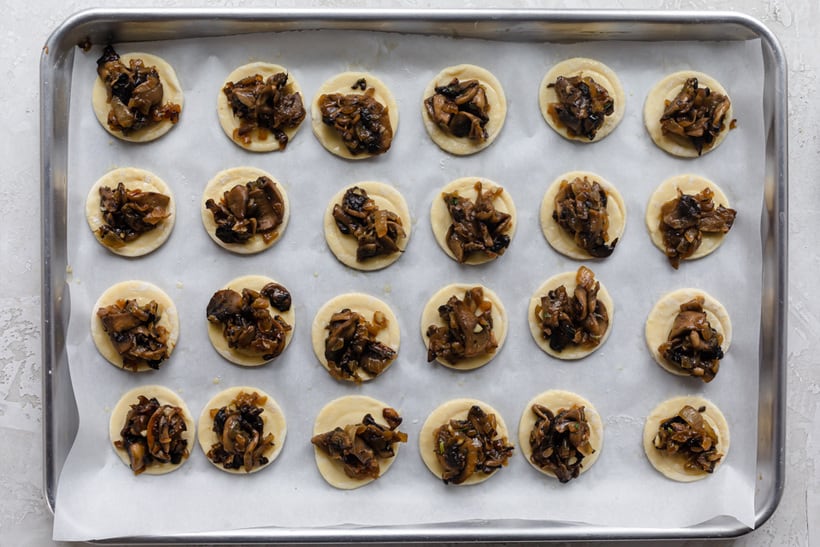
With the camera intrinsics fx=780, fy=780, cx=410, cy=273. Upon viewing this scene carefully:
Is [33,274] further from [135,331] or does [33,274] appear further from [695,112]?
[695,112]

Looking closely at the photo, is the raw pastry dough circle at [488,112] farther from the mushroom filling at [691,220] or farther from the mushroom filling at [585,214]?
the mushroom filling at [691,220]

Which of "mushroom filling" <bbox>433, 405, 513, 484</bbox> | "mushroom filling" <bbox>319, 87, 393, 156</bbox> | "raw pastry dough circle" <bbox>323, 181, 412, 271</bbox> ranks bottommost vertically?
"mushroom filling" <bbox>433, 405, 513, 484</bbox>

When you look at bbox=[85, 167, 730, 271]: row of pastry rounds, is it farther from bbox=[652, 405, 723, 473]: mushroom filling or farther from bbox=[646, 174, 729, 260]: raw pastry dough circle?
bbox=[652, 405, 723, 473]: mushroom filling

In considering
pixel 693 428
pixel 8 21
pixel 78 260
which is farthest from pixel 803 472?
pixel 8 21

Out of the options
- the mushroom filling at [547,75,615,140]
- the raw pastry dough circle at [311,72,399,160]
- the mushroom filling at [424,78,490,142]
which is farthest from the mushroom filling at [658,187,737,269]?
the raw pastry dough circle at [311,72,399,160]

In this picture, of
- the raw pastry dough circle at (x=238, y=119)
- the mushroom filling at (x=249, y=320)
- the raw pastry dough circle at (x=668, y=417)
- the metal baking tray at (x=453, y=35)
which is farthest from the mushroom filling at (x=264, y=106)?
the raw pastry dough circle at (x=668, y=417)
